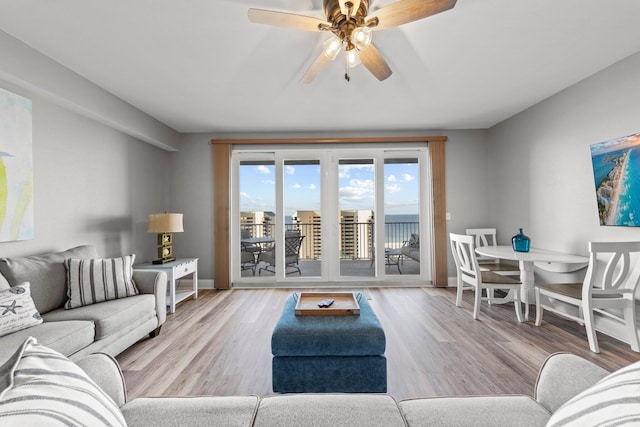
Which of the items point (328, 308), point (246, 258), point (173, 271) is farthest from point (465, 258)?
point (173, 271)

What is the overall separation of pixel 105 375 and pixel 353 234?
4.22 meters

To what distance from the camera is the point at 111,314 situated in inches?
89.8

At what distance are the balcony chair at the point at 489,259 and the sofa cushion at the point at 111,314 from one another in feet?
13.1

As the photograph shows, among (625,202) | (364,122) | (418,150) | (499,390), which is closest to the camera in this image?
(499,390)

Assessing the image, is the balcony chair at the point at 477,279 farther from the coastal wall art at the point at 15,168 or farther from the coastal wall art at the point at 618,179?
the coastal wall art at the point at 15,168

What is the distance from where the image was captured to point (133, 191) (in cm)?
399

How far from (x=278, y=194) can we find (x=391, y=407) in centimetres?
402

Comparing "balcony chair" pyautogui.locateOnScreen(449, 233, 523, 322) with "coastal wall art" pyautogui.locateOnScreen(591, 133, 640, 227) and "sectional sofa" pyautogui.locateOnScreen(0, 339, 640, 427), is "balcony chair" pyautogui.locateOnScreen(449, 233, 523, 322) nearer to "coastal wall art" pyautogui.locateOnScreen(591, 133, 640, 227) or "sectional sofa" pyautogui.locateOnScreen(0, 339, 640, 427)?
"coastal wall art" pyautogui.locateOnScreen(591, 133, 640, 227)

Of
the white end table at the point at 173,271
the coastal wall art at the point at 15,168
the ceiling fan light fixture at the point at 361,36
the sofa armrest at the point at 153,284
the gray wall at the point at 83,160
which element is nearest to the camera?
the ceiling fan light fixture at the point at 361,36

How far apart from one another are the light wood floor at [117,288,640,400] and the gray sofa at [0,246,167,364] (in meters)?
0.26

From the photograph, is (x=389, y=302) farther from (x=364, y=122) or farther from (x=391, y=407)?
(x=391, y=407)

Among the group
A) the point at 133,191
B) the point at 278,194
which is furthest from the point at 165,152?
the point at 278,194

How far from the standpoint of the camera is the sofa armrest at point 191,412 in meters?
0.91

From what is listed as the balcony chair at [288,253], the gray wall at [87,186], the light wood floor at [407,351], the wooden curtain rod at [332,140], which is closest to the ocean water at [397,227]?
the balcony chair at [288,253]
